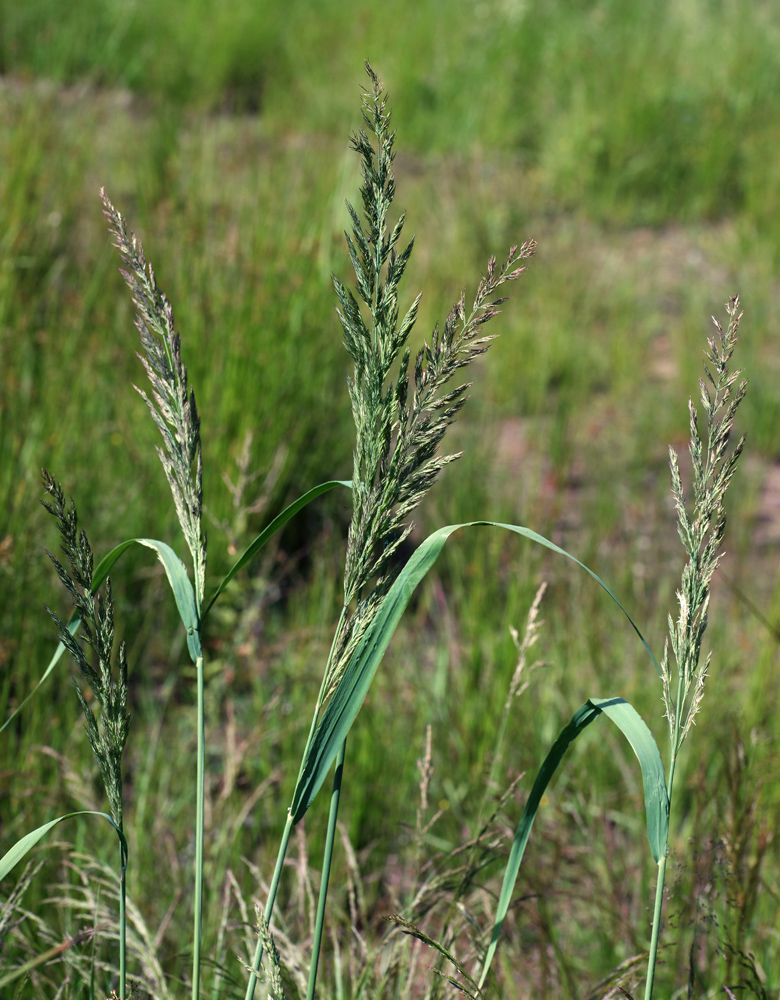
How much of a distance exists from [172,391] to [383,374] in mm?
182

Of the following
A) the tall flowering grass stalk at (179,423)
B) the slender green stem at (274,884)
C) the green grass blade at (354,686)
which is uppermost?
the tall flowering grass stalk at (179,423)

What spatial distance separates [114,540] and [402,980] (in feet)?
4.59

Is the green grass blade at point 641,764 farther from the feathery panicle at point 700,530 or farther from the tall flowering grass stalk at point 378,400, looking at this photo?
the tall flowering grass stalk at point 378,400

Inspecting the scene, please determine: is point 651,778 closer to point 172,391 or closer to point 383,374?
point 383,374

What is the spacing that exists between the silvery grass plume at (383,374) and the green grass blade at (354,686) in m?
0.01

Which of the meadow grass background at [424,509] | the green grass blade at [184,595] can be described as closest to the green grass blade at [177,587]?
the green grass blade at [184,595]

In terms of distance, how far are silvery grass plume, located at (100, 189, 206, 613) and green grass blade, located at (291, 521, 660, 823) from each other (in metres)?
0.14

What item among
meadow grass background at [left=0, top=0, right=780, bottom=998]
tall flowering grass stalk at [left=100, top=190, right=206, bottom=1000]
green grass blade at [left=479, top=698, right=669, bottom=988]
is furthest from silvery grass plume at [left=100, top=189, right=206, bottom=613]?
meadow grass background at [left=0, top=0, right=780, bottom=998]

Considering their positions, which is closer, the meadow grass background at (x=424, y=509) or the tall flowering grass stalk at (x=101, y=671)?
the tall flowering grass stalk at (x=101, y=671)

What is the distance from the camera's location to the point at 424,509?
2957 millimetres

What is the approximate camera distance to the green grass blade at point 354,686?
26.7 inches

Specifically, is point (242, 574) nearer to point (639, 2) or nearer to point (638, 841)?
point (638, 841)

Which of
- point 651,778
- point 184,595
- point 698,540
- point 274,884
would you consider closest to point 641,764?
point 651,778

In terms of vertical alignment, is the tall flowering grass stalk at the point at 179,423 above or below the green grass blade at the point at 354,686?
above
